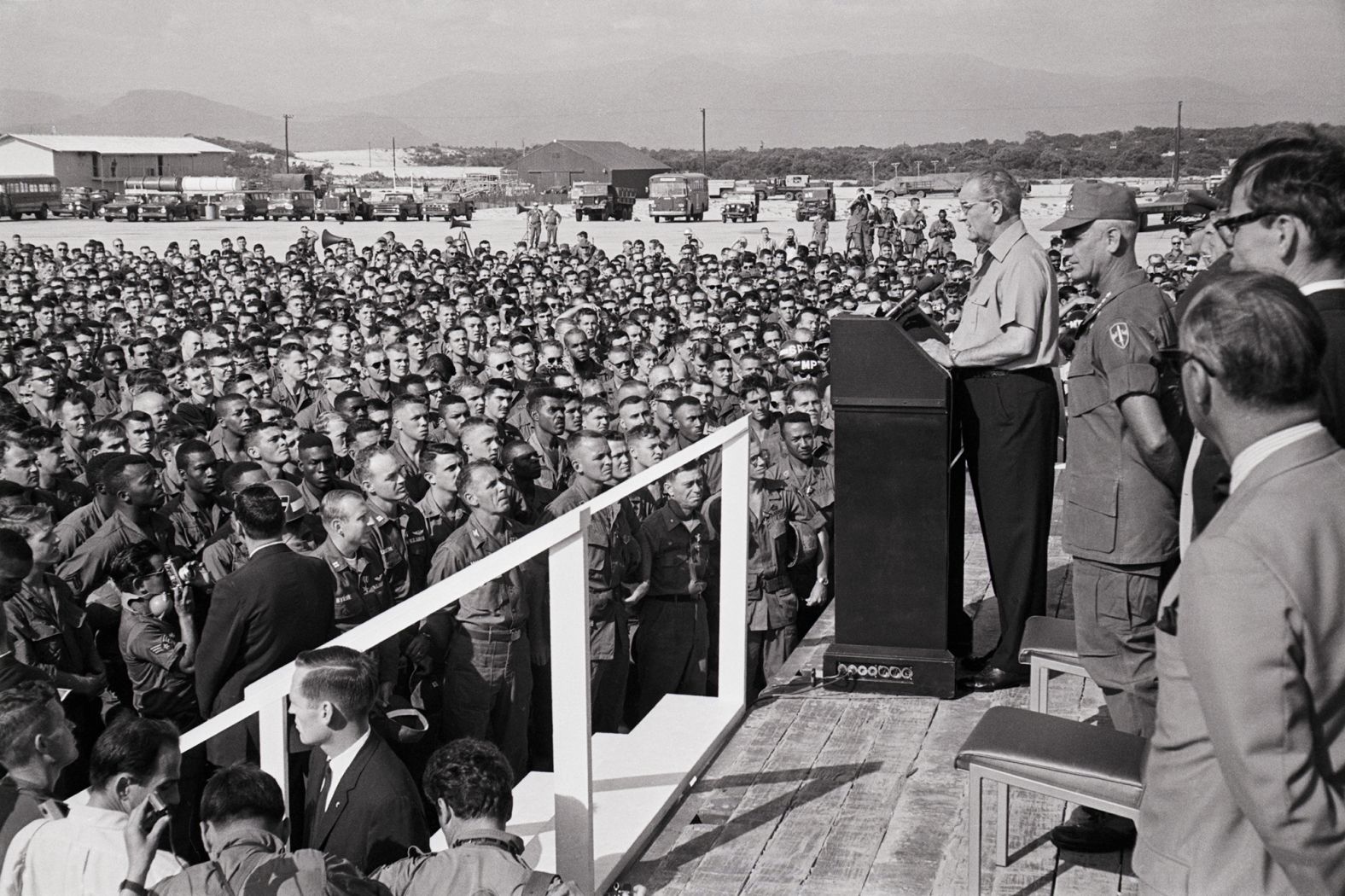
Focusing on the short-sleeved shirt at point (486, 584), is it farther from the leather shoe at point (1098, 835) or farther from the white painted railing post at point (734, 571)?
the leather shoe at point (1098, 835)

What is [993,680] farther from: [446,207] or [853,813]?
[446,207]

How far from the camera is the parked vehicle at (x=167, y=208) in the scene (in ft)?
183

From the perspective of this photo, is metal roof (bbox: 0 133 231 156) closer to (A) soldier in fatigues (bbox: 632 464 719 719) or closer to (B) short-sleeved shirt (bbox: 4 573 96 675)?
(A) soldier in fatigues (bbox: 632 464 719 719)

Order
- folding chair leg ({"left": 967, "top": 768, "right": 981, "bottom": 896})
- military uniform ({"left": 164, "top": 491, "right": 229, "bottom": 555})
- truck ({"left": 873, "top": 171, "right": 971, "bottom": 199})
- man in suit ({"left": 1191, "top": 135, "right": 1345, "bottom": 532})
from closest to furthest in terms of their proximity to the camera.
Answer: man in suit ({"left": 1191, "top": 135, "right": 1345, "bottom": 532}) < folding chair leg ({"left": 967, "top": 768, "right": 981, "bottom": 896}) < military uniform ({"left": 164, "top": 491, "right": 229, "bottom": 555}) < truck ({"left": 873, "top": 171, "right": 971, "bottom": 199})

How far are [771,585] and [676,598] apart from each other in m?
0.52

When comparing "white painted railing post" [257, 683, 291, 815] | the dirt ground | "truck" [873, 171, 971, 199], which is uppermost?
"truck" [873, 171, 971, 199]

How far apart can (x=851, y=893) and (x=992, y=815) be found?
2.01 feet

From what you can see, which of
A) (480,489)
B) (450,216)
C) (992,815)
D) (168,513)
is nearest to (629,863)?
(992,815)

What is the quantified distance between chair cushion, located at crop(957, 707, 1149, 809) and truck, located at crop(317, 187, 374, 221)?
180 feet

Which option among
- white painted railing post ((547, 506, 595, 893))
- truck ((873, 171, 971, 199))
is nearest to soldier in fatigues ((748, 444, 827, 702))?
white painted railing post ((547, 506, 595, 893))

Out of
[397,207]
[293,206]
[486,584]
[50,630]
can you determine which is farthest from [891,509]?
[293,206]

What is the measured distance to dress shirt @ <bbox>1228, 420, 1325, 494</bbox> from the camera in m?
1.91

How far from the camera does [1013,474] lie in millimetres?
4781

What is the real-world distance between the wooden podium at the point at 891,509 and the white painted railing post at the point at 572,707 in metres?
1.78
